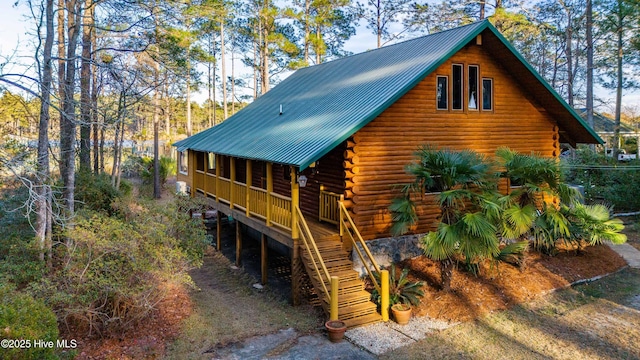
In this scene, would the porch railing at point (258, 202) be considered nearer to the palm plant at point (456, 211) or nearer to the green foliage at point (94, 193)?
the palm plant at point (456, 211)

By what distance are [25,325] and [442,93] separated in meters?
10.6

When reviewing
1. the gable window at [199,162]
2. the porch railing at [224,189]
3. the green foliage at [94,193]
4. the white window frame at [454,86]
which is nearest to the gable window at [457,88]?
the white window frame at [454,86]

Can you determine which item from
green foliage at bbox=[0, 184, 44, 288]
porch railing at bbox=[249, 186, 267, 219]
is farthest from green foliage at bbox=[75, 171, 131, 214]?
porch railing at bbox=[249, 186, 267, 219]

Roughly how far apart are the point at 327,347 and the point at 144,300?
3.47 m

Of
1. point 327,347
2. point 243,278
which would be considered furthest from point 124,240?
point 243,278

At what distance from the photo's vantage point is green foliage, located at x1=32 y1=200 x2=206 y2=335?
7.56 m

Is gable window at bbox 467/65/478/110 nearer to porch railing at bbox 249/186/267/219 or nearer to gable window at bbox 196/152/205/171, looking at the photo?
porch railing at bbox 249/186/267/219

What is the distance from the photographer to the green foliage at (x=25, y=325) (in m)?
5.35

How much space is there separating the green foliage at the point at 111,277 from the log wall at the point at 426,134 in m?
4.69

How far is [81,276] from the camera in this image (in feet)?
25.2

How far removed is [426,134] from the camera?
12.0 m

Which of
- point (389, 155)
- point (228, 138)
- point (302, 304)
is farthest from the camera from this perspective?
point (228, 138)

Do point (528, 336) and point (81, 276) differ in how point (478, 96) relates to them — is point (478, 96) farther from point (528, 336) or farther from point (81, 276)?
point (81, 276)

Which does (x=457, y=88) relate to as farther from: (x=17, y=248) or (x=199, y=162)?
(x=199, y=162)
